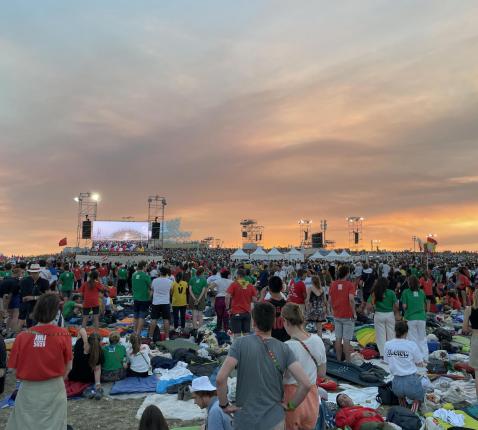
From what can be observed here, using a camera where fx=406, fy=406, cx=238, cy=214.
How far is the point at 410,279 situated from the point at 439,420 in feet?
11.6

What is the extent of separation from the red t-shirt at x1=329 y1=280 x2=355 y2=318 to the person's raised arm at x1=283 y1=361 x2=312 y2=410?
15.9 feet

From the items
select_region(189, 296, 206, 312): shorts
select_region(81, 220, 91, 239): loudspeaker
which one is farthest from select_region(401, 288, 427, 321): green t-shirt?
select_region(81, 220, 91, 239): loudspeaker

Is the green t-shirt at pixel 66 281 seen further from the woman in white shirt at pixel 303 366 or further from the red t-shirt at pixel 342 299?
the woman in white shirt at pixel 303 366

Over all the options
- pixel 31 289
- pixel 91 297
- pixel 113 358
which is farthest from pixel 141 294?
pixel 113 358

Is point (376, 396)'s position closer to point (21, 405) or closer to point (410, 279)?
point (410, 279)

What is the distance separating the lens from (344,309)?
25.2 feet

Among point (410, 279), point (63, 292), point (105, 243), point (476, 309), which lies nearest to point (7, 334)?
point (63, 292)

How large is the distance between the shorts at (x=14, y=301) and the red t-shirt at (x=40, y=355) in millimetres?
6689

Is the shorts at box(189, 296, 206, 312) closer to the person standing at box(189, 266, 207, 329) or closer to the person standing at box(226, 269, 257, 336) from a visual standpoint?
the person standing at box(189, 266, 207, 329)

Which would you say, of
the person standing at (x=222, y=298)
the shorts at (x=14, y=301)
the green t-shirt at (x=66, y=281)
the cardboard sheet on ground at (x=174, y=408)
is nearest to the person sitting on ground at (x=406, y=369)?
the cardboard sheet on ground at (x=174, y=408)

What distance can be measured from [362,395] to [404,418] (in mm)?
1389

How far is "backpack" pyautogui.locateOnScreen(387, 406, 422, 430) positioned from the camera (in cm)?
473

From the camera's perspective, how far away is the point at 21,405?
3596 mm

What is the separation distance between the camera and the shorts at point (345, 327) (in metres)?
7.70
